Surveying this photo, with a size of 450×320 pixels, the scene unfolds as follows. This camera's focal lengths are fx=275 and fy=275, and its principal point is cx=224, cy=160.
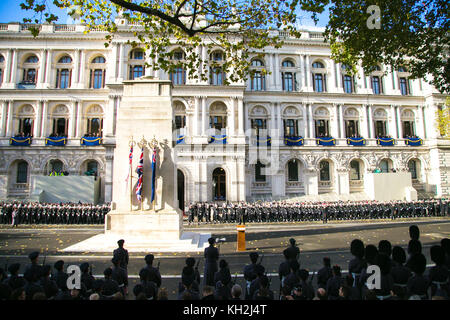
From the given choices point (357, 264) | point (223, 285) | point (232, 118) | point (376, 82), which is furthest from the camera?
point (376, 82)

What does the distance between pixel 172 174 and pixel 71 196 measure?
62.5 feet

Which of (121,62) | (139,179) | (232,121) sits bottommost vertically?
Result: (139,179)

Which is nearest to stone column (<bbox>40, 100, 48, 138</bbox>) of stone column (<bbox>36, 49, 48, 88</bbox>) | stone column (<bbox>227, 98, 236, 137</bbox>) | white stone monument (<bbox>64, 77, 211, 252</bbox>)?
stone column (<bbox>36, 49, 48, 88</bbox>)

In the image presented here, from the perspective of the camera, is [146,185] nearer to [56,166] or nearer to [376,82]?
[56,166]

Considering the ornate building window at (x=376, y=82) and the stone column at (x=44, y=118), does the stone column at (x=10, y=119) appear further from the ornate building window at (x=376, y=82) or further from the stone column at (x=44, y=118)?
the ornate building window at (x=376, y=82)

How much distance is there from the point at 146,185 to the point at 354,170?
1120 inches

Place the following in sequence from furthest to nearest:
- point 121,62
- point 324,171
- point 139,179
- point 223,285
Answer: point 324,171 < point 121,62 < point 139,179 < point 223,285

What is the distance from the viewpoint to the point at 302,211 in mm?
21625

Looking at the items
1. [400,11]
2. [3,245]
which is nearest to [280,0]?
[400,11]

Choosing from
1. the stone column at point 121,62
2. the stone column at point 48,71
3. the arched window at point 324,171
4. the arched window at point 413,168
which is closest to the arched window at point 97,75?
the stone column at point 121,62

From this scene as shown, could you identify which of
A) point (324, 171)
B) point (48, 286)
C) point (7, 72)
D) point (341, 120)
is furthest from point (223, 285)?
point (7, 72)

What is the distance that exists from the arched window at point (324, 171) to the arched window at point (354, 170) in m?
2.87

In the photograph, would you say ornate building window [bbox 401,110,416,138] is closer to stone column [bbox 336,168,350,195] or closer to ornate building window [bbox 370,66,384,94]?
ornate building window [bbox 370,66,384,94]

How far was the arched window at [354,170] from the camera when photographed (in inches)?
1303
